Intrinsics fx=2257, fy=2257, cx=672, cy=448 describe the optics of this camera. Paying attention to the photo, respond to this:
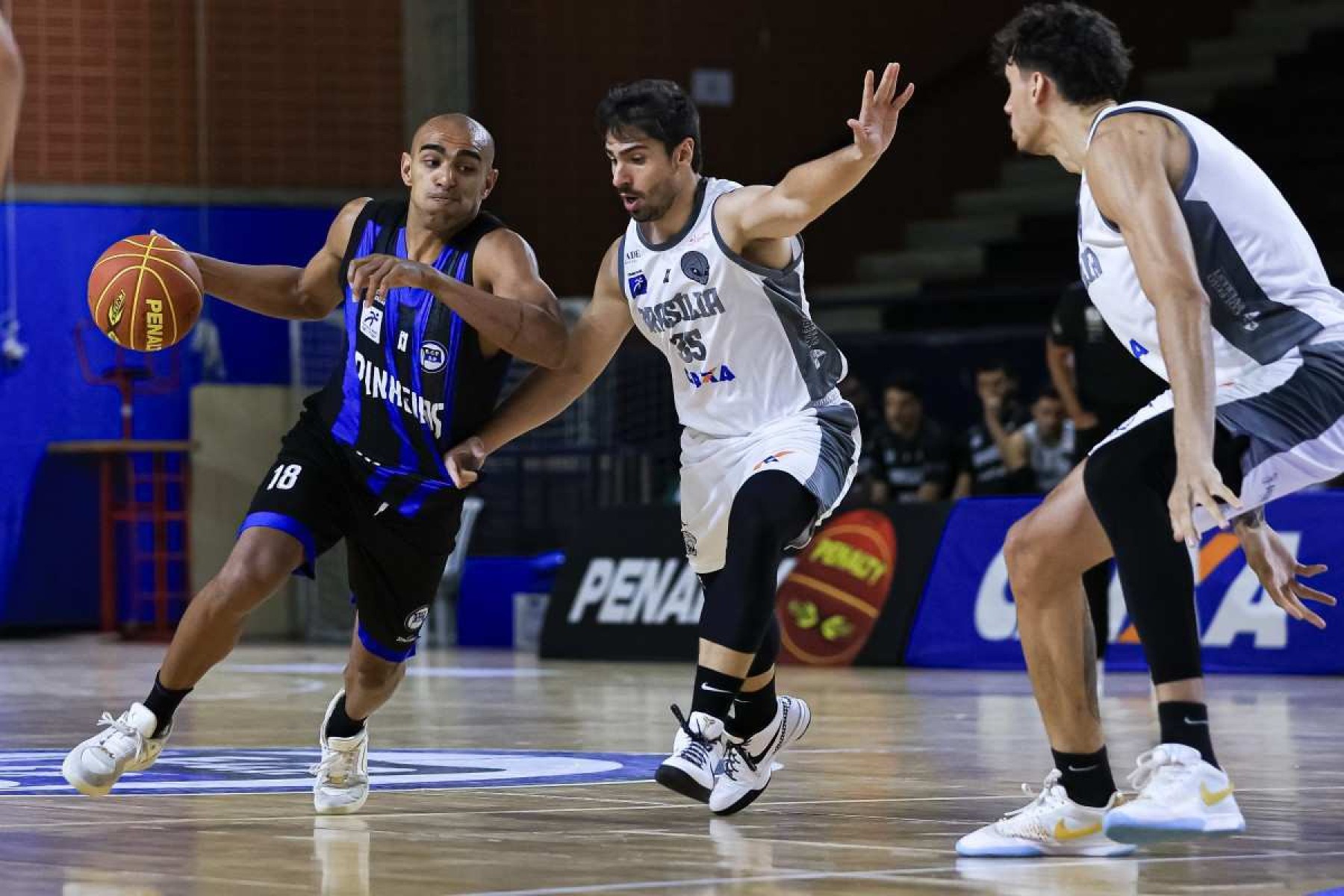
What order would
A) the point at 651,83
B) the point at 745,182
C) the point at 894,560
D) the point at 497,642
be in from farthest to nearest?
the point at 745,182
the point at 497,642
the point at 894,560
the point at 651,83

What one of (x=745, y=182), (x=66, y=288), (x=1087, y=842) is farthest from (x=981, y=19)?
(x=1087, y=842)

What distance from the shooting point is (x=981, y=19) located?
1892 cm

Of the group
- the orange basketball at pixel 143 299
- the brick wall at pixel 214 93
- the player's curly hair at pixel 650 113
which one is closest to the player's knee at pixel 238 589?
the orange basketball at pixel 143 299

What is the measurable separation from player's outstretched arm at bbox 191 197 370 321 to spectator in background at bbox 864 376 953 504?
7.31 m

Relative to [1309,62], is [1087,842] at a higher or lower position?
lower

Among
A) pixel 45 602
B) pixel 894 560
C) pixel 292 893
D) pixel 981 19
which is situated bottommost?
pixel 45 602

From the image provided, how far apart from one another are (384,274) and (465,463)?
52 cm

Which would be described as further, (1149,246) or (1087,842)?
(1087,842)

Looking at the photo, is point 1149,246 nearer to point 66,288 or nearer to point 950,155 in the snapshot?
point 66,288

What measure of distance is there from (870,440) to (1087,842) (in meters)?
9.20

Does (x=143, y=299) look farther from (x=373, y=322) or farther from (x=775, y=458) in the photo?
(x=775, y=458)

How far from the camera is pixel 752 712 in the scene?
5492 mm

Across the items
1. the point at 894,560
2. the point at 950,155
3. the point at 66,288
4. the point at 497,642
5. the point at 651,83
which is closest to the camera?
the point at 651,83

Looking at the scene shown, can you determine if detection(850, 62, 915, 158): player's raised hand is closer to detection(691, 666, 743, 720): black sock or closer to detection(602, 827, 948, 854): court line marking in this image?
detection(691, 666, 743, 720): black sock
